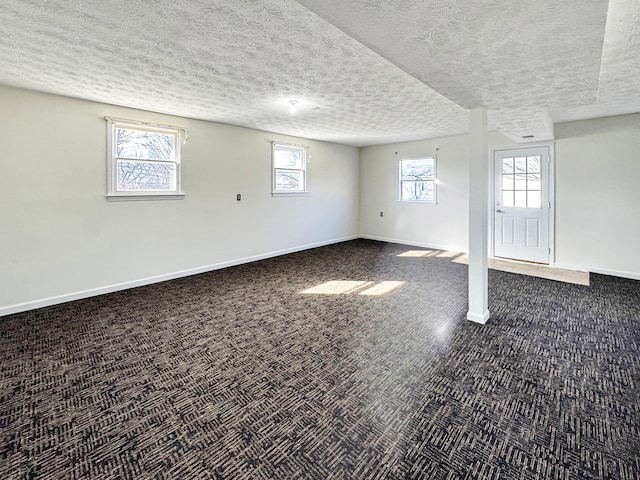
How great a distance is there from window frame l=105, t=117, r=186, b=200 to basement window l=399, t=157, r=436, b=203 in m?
4.76

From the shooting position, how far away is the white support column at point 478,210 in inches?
124

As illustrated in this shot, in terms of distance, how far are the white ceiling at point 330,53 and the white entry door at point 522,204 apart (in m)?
1.45

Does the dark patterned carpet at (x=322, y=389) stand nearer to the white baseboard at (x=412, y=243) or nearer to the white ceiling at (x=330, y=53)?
the white ceiling at (x=330, y=53)

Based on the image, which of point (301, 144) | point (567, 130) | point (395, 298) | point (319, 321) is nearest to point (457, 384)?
point (319, 321)

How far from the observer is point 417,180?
24.1 ft

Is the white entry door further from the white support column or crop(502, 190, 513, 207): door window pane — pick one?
the white support column

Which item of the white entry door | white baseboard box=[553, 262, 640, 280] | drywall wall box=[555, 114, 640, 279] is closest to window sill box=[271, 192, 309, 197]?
the white entry door

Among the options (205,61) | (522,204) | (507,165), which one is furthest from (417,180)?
(205,61)

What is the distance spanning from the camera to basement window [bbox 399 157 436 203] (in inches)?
279

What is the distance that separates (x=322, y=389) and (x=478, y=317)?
1870mm

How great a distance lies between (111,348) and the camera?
277 cm

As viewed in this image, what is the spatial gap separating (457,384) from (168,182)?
444 centimetres

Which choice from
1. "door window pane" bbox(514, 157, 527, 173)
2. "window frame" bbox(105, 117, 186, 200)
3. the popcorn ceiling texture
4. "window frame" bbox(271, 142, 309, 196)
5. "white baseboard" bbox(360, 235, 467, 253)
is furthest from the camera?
"white baseboard" bbox(360, 235, 467, 253)

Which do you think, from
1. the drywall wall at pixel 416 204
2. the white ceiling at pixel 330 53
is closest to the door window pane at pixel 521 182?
the drywall wall at pixel 416 204
